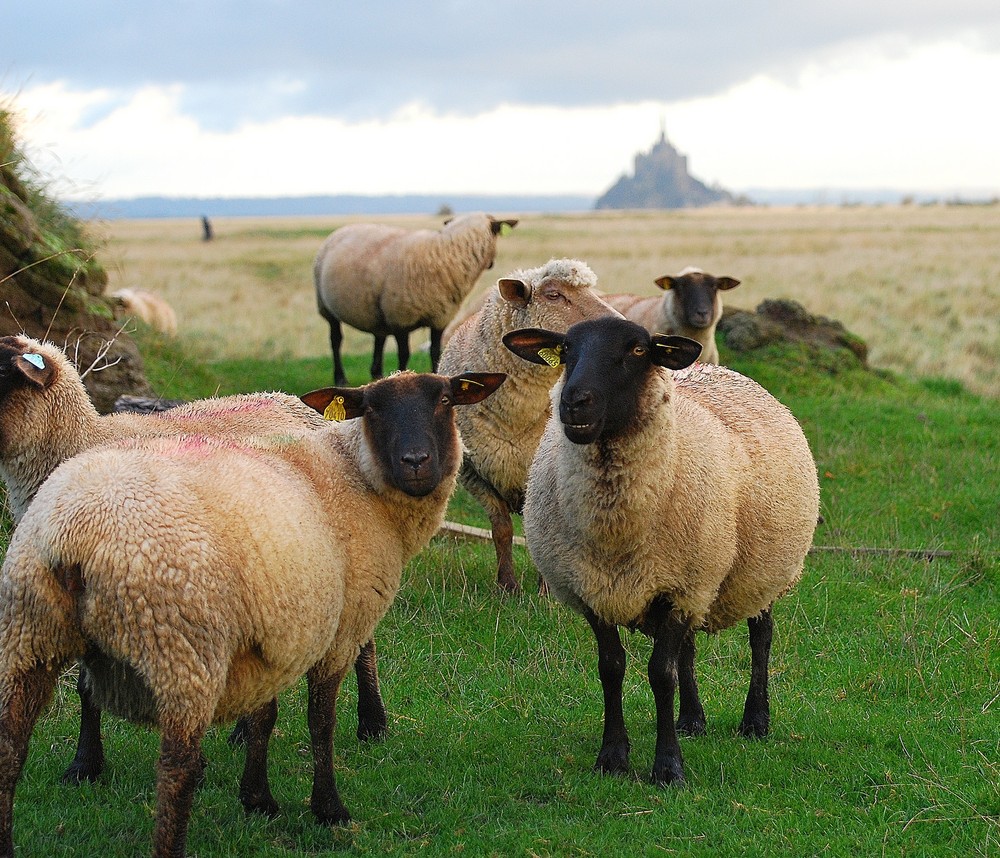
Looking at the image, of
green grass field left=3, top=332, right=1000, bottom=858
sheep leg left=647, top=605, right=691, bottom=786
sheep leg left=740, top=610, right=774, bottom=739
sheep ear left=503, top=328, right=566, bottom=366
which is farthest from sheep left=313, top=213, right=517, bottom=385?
sheep leg left=647, top=605, right=691, bottom=786

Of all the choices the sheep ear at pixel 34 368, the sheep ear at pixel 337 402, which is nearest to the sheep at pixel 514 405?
the sheep ear at pixel 337 402

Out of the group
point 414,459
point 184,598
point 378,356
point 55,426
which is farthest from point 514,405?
point 378,356

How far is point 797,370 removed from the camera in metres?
14.8

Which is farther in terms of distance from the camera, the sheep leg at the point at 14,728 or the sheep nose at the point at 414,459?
the sheep nose at the point at 414,459

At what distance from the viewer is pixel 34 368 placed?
205 inches

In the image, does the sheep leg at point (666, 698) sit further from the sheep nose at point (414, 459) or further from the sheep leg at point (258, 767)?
the sheep leg at point (258, 767)

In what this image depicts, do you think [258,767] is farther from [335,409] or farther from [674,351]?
[674,351]

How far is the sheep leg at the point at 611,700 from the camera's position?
5371 millimetres

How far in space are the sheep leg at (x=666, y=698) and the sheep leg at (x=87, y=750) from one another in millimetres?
2554

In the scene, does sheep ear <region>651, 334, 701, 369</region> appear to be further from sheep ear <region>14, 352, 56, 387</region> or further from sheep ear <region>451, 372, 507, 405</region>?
sheep ear <region>14, 352, 56, 387</region>

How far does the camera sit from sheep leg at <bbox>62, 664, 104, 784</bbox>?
5055 millimetres

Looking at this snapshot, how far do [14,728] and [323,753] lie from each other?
140cm

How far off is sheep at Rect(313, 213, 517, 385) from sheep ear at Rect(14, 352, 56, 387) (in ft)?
29.6

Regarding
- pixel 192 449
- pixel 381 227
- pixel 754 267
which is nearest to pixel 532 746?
pixel 192 449
